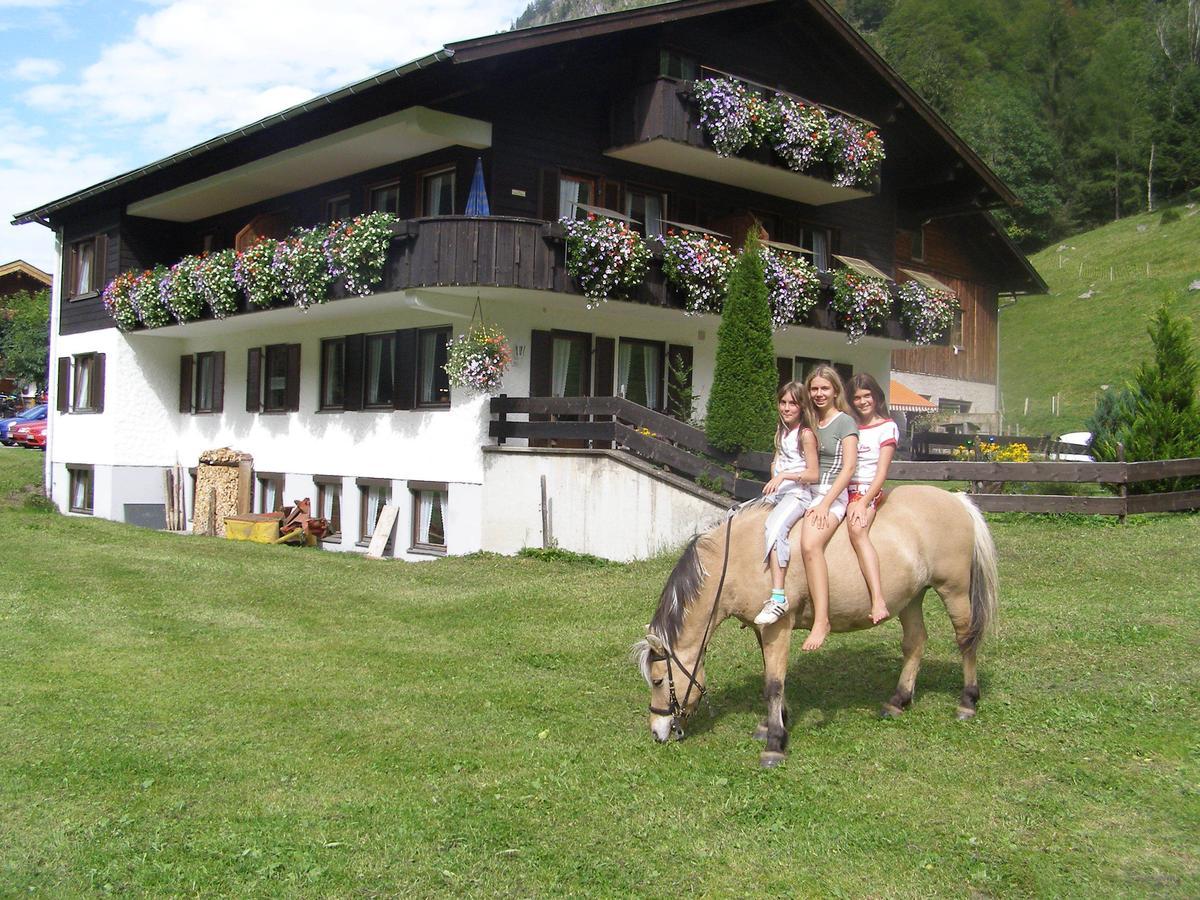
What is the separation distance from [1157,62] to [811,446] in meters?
82.3

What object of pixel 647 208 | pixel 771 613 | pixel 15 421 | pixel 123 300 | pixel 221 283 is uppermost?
pixel 647 208

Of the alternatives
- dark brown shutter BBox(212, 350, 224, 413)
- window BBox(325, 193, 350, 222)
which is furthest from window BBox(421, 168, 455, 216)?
dark brown shutter BBox(212, 350, 224, 413)

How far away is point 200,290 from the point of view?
73.5ft

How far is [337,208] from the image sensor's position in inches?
864

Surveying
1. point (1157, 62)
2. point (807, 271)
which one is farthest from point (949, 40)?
point (807, 271)

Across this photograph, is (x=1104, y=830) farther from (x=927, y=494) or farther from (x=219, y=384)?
(x=219, y=384)

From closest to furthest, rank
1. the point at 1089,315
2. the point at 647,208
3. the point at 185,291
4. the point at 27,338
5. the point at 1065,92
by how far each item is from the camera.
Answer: the point at 647,208, the point at 185,291, the point at 27,338, the point at 1089,315, the point at 1065,92

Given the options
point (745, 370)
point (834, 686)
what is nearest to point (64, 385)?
point (745, 370)

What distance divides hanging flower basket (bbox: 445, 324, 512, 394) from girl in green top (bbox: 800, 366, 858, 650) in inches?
423

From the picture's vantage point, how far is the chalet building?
1722cm

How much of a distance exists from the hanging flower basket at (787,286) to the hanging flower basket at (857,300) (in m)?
0.93

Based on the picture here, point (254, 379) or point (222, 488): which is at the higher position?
point (254, 379)

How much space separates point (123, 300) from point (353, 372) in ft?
25.3

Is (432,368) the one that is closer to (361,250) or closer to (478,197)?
(361,250)
